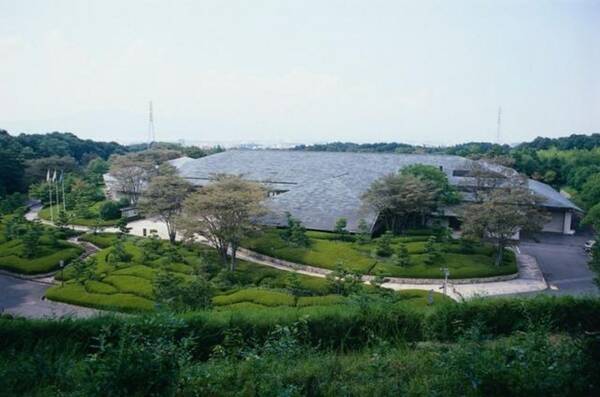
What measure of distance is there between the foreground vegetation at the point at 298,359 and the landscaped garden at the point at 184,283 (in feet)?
15.9

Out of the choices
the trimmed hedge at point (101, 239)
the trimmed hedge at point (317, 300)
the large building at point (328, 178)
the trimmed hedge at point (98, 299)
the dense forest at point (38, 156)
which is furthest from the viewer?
the dense forest at point (38, 156)

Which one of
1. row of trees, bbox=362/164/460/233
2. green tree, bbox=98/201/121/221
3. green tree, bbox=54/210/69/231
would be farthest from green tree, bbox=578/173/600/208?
green tree, bbox=54/210/69/231

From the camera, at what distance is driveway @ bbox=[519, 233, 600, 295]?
661 inches

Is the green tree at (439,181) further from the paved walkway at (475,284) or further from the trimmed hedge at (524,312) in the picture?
the trimmed hedge at (524,312)

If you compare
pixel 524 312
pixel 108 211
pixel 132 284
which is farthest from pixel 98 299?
pixel 108 211

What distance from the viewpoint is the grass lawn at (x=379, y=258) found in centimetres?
1736

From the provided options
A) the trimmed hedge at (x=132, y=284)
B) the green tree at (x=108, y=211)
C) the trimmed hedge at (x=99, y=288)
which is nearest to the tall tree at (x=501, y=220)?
the trimmed hedge at (x=132, y=284)

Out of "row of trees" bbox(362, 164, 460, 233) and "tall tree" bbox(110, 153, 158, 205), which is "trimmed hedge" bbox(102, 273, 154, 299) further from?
"tall tree" bbox(110, 153, 158, 205)

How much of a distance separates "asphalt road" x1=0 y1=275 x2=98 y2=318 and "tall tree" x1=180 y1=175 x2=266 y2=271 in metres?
5.15

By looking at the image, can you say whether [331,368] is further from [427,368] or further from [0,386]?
[0,386]

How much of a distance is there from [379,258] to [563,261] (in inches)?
357

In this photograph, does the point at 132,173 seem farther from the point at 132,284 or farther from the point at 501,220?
the point at 501,220

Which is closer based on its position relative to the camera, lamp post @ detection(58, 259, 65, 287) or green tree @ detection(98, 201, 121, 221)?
lamp post @ detection(58, 259, 65, 287)

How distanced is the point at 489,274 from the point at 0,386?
16.8 meters
